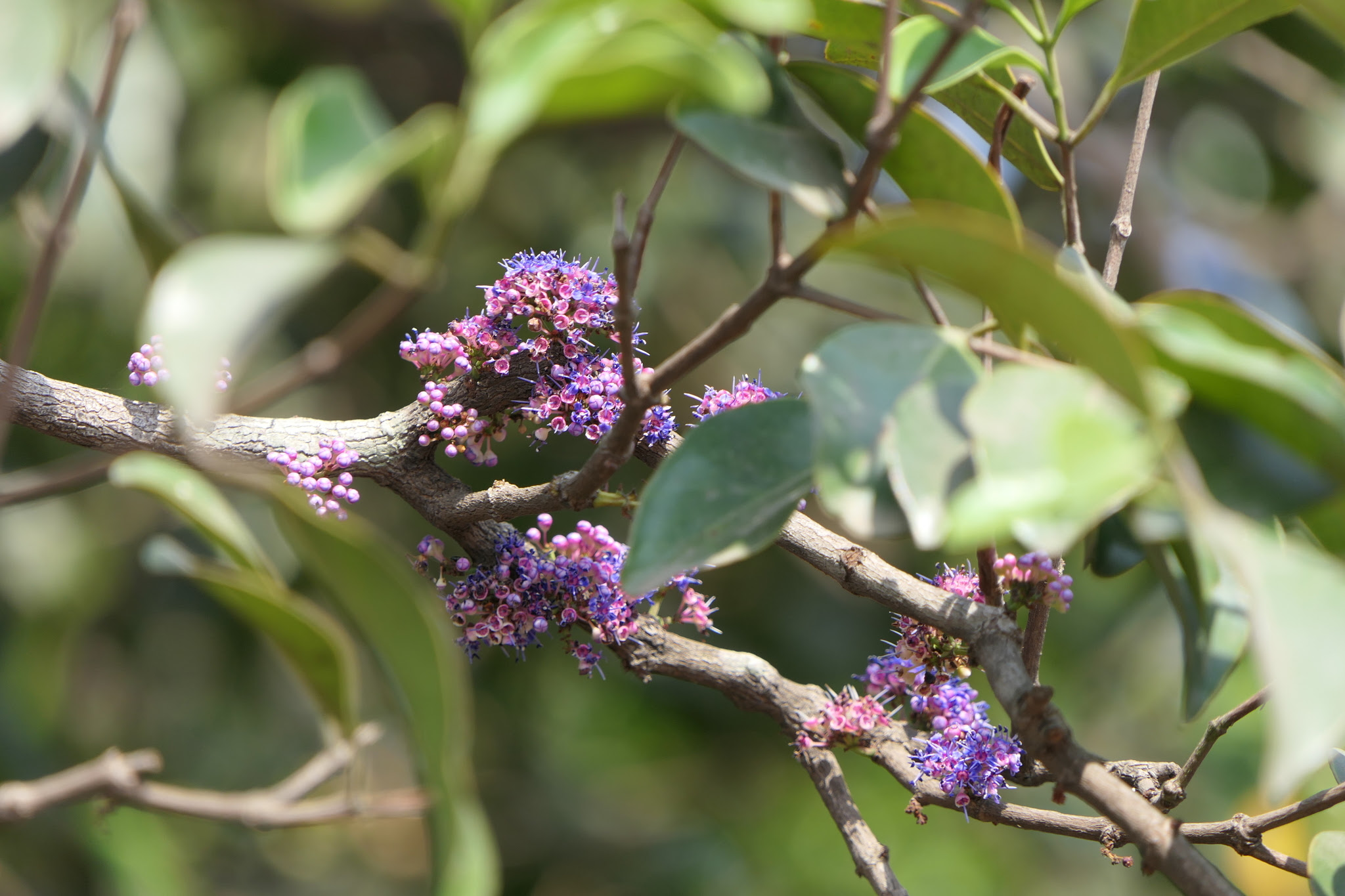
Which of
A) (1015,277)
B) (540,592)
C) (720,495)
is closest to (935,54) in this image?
(1015,277)

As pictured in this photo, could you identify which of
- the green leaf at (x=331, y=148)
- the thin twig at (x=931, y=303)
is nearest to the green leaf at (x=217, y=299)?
the green leaf at (x=331, y=148)

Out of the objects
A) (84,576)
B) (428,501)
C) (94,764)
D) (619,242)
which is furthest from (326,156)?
(84,576)

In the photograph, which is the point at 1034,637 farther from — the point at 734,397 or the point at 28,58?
the point at 28,58

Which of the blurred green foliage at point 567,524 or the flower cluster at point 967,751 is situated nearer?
the flower cluster at point 967,751

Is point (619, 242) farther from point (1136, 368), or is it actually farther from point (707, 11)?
point (1136, 368)

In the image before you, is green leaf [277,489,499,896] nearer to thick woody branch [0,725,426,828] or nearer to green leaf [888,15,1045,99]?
thick woody branch [0,725,426,828]

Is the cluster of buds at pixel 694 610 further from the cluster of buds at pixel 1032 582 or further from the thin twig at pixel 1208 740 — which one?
the thin twig at pixel 1208 740

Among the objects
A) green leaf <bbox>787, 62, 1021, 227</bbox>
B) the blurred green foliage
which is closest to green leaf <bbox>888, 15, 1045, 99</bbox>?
green leaf <bbox>787, 62, 1021, 227</bbox>
